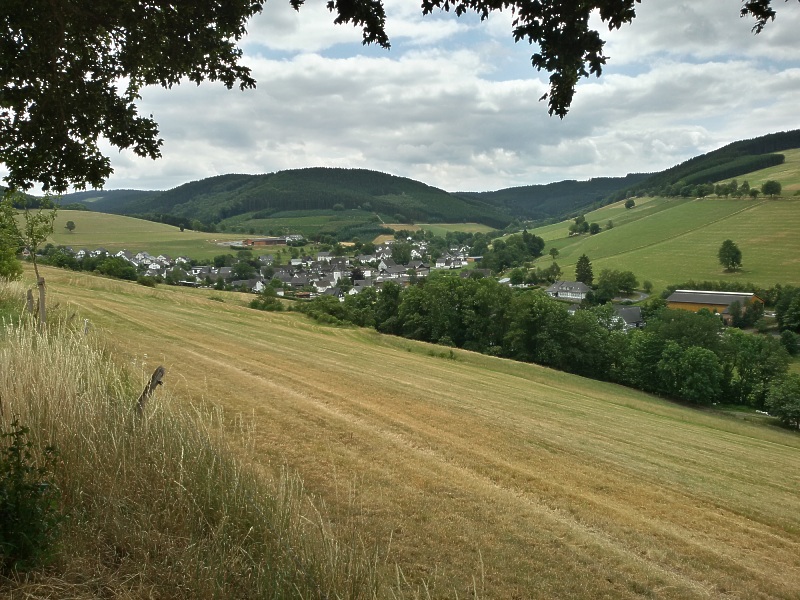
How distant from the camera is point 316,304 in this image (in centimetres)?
6016

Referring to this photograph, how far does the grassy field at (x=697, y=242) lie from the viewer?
89062 millimetres

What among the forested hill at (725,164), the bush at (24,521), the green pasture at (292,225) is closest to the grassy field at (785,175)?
the forested hill at (725,164)

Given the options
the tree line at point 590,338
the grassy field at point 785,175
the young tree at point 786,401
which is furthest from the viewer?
the grassy field at point 785,175

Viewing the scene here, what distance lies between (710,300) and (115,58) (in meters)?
88.0

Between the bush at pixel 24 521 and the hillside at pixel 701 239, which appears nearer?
the bush at pixel 24 521

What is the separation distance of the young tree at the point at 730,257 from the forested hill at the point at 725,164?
68734 mm

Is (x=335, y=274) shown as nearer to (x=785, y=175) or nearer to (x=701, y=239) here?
(x=701, y=239)

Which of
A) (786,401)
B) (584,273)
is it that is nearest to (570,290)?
(584,273)

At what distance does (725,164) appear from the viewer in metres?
162

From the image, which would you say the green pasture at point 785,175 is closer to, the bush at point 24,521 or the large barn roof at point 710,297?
the large barn roof at point 710,297

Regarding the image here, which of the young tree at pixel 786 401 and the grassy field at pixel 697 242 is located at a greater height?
the grassy field at pixel 697 242

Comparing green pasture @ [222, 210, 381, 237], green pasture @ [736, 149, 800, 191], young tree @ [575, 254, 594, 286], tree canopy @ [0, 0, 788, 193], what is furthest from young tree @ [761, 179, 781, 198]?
tree canopy @ [0, 0, 788, 193]

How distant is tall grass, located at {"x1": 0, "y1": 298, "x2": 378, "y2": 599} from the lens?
12.3 ft

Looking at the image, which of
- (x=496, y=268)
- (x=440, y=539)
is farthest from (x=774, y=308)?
(x=440, y=539)
